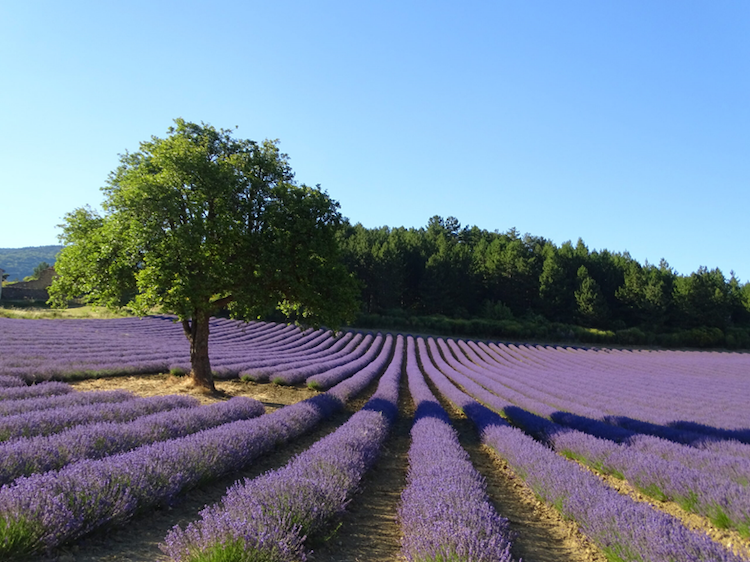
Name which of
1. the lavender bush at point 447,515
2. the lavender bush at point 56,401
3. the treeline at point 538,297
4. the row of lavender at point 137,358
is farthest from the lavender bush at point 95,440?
the treeline at point 538,297

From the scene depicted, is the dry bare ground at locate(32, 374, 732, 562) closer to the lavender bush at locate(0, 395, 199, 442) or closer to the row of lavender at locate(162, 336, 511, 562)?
the row of lavender at locate(162, 336, 511, 562)

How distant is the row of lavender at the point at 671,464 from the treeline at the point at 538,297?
3862 centimetres

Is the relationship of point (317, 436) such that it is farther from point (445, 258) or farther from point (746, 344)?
point (746, 344)

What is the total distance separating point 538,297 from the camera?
59000 mm

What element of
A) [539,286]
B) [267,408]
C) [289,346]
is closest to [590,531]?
[267,408]

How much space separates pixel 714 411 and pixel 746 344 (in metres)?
51.7

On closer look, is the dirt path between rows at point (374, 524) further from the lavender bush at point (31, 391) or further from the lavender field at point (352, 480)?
the lavender bush at point (31, 391)

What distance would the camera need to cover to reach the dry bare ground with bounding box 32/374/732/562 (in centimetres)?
333

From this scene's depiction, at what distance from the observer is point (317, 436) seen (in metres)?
8.03

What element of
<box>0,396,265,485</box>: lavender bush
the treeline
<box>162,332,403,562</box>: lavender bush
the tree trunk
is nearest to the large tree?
the tree trunk

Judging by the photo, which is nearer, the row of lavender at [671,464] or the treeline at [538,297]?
the row of lavender at [671,464]

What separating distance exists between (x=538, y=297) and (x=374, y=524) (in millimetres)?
59218

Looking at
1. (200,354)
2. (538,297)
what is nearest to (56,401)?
(200,354)

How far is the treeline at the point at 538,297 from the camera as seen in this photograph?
48.4m
